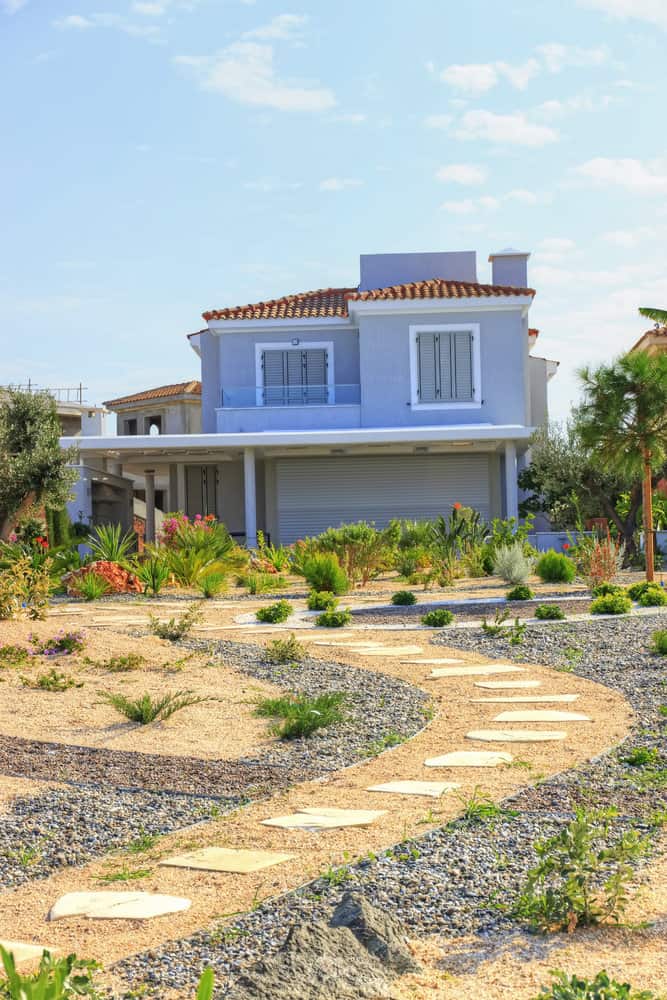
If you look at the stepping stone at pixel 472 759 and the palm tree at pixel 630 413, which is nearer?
the stepping stone at pixel 472 759

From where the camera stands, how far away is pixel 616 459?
14484 millimetres

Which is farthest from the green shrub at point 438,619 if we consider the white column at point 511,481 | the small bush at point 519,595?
the white column at point 511,481

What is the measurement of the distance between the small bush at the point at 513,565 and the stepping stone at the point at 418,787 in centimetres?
1055

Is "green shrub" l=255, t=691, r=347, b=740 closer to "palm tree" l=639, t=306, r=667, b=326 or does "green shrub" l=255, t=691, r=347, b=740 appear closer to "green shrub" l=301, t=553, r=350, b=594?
"green shrub" l=301, t=553, r=350, b=594

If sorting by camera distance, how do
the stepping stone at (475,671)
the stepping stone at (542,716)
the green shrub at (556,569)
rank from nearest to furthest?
the stepping stone at (542,716), the stepping stone at (475,671), the green shrub at (556,569)

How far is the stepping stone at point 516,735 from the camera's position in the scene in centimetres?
627

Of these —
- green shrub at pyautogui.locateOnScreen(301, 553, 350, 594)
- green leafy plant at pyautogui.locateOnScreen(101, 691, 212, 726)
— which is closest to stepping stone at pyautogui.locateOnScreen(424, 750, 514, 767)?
green leafy plant at pyautogui.locateOnScreen(101, 691, 212, 726)

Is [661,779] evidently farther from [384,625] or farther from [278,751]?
[384,625]

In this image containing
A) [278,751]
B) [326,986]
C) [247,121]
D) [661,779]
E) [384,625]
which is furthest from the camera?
[384,625]

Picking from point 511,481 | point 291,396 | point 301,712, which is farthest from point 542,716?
point 291,396

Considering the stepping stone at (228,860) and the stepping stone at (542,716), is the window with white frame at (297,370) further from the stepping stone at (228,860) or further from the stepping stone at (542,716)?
the stepping stone at (228,860)

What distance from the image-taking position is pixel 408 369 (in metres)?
24.1

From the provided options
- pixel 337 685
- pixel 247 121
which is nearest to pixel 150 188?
pixel 247 121

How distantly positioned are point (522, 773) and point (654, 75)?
619 cm
